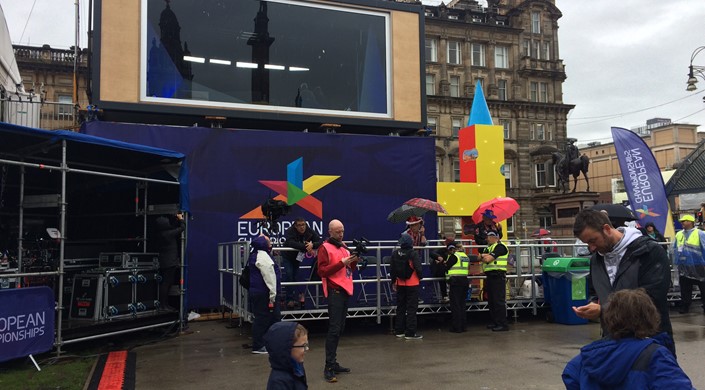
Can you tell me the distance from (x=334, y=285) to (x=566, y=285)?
5.57 m

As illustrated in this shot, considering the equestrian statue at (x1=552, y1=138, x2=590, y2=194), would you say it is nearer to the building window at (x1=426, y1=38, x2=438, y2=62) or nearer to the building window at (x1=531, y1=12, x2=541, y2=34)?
the building window at (x1=426, y1=38, x2=438, y2=62)

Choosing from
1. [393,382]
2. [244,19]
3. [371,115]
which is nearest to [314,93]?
[371,115]

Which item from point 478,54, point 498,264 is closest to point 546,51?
point 478,54

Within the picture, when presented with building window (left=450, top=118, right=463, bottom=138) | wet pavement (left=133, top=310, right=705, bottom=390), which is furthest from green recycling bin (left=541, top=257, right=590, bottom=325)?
building window (left=450, top=118, right=463, bottom=138)

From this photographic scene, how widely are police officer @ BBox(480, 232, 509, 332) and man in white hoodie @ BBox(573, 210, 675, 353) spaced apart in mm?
5923

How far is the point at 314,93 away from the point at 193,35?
10.3 ft

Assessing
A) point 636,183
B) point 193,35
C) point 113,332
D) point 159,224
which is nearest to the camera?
point 113,332

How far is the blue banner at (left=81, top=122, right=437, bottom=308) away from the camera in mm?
11938

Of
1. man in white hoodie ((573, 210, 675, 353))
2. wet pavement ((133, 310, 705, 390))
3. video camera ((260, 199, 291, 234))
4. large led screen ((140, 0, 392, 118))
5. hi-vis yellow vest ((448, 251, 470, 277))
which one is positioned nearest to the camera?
man in white hoodie ((573, 210, 675, 353))

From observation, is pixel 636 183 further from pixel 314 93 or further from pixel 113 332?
pixel 113 332

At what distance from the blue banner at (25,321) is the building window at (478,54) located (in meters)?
51.3

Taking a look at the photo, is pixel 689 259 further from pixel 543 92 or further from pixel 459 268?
pixel 543 92

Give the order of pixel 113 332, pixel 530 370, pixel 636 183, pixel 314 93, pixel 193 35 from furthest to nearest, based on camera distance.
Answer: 1. pixel 636 183
2. pixel 314 93
3. pixel 193 35
4. pixel 113 332
5. pixel 530 370

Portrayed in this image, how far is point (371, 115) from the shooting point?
14227mm
